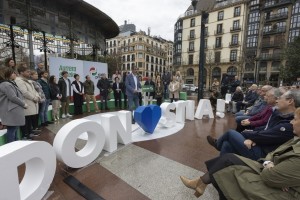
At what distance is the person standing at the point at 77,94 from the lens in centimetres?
708

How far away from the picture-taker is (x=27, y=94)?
420 cm

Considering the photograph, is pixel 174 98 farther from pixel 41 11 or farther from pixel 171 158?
pixel 41 11

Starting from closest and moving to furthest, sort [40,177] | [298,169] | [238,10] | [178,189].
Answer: [298,169] → [40,177] → [178,189] → [238,10]

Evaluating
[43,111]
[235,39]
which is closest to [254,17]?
[235,39]

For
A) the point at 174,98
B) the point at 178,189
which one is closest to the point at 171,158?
the point at 178,189

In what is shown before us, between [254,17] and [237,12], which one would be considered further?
[237,12]

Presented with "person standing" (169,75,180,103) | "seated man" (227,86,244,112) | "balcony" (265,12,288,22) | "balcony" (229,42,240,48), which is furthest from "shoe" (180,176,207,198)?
"balcony" (265,12,288,22)

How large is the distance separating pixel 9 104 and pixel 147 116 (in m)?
2.83

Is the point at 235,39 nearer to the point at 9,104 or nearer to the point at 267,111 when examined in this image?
the point at 267,111

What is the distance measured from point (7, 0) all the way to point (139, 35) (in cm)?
5811

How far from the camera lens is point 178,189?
8.32 feet

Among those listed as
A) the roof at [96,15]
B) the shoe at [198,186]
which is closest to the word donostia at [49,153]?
the shoe at [198,186]

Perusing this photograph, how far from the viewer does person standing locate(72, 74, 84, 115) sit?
23.2ft

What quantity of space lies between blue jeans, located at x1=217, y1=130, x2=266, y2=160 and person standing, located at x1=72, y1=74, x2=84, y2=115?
5.83 meters
